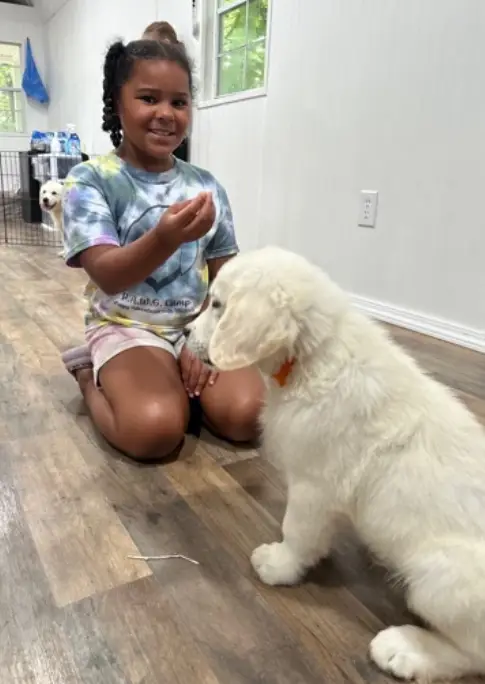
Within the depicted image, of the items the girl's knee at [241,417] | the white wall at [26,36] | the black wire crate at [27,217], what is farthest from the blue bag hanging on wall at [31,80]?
the girl's knee at [241,417]

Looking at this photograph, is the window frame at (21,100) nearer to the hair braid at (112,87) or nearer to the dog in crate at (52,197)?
the dog in crate at (52,197)

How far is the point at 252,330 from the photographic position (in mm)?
788

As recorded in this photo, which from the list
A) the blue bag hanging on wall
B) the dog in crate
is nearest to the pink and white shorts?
the dog in crate

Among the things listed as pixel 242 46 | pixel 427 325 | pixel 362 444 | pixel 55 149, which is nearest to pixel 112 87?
pixel 362 444

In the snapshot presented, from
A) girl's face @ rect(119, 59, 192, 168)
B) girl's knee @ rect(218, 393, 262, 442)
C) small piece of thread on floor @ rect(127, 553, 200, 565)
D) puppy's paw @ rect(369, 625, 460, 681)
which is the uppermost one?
girl's face @ rect(119, 59, 192, 168)

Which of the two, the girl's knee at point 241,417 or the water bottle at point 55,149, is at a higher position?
the water bottle at point 55,149

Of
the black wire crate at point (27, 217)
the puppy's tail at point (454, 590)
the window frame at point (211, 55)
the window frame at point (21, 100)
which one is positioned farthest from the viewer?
the window frame at point (21, 100)

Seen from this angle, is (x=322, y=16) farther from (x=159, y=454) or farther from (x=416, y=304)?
(x=159, y=454)

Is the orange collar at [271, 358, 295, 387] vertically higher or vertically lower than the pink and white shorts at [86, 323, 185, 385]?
higher

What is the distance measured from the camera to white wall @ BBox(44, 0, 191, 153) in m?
4.16

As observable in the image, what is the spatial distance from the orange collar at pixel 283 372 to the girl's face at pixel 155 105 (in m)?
0.76

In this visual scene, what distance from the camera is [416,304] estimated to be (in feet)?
7.61

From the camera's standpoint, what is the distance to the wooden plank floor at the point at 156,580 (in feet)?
2.47

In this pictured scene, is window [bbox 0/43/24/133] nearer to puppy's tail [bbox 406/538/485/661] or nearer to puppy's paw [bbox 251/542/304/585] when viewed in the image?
puppy's paw [bbox 251/542/304/585]
